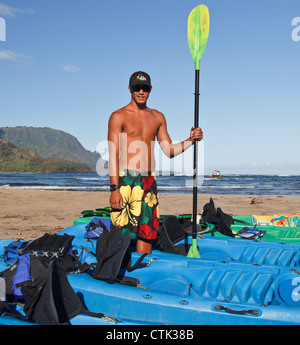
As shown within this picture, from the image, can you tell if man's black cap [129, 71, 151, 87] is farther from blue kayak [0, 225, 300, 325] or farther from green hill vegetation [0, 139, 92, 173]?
green hill vegetation [0, 139, 92, 173]

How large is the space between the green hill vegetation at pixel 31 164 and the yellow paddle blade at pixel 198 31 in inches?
4149

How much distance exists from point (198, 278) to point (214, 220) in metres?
2.41

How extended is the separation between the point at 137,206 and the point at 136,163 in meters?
0.51

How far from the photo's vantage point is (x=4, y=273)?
305 cm

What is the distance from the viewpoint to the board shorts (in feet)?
11.9

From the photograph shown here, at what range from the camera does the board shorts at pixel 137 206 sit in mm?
3630

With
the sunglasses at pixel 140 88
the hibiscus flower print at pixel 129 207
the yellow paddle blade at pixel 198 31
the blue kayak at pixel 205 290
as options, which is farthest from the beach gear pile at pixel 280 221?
the sunglasses at pixel 140 88

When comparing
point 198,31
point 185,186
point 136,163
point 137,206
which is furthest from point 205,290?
point 185,186

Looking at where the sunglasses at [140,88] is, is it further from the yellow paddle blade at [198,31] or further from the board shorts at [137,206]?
the board shorts at [137,206]

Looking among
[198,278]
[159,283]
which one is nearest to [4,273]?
[159,283]

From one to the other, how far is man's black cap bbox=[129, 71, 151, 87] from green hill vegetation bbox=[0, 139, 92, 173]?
106 meters

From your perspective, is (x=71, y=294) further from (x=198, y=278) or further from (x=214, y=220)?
→ (x=214, y=220)

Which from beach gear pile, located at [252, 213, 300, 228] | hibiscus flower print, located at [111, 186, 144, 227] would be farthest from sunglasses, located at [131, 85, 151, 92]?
beach gear pile, located at [252, 213, 300, 228]

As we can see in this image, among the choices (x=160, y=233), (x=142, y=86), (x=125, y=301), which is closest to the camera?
(x=125, y=301)
